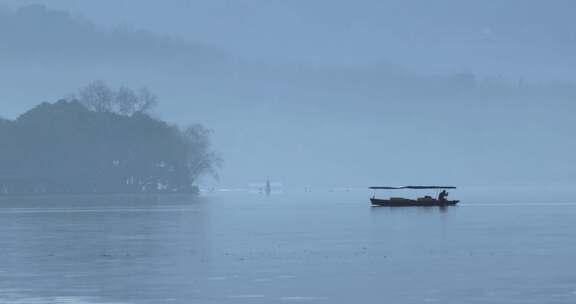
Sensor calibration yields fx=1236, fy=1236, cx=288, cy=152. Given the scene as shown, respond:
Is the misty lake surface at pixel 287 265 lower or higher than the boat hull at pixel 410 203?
lower

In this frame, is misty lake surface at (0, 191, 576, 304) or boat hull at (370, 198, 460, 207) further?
A: boat hull at (370, 198, 460, 207)

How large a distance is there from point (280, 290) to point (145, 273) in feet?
31.1

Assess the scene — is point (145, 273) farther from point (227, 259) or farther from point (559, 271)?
point (559, 271)

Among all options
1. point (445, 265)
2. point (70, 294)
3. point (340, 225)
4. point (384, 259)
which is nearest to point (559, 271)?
point (445, 265)

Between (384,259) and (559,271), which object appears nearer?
(559,271)

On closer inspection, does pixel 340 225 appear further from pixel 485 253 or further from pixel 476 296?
pixel 476 296

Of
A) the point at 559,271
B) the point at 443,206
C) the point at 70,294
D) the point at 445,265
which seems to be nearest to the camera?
the point at 70,294

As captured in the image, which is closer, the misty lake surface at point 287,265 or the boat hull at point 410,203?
the misty lake surface at point 287,265

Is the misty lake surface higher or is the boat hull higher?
the boat hull

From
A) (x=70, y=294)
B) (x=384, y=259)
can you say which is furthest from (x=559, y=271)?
(x=70, y=294)

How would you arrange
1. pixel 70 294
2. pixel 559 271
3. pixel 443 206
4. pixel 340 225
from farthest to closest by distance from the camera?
pixel 443 206
pixel 340 225
pixel 559 271
pixel 70 294

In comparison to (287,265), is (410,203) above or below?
above

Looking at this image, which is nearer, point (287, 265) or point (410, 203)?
point (287, 265)

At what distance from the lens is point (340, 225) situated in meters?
109
